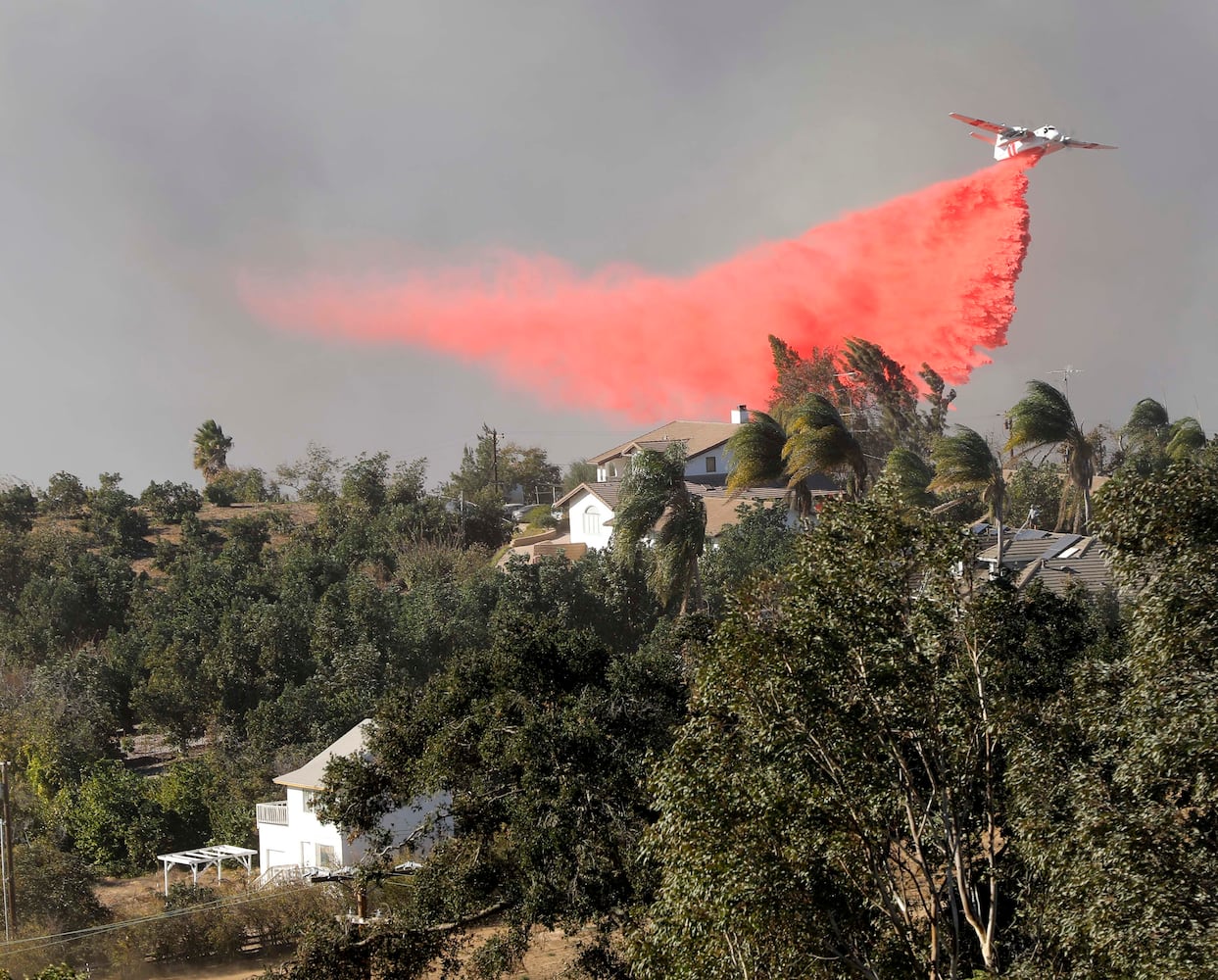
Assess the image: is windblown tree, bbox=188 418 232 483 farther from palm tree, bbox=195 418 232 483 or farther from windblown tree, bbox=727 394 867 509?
windblown tree, bbox=727 394 867 509

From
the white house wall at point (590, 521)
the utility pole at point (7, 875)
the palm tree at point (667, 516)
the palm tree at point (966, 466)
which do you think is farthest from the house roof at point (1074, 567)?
the utility pole at point (7, 875)

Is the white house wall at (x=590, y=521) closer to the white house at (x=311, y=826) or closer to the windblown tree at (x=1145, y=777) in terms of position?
the white house at (x=311, y=826)

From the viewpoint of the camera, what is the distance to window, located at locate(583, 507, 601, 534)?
65625 mm

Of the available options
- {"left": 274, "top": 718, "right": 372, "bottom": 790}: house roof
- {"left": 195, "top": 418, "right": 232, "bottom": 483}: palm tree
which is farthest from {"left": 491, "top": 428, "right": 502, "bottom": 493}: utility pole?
{"left": 274, "top": 718, "right": 372, "bottom": 790}: house roof

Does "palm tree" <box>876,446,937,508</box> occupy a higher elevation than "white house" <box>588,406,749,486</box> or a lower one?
lower

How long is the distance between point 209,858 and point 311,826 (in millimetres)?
3223

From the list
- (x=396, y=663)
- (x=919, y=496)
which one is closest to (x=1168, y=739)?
(x=919, y=496)

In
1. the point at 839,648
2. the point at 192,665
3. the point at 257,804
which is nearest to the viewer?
the point at 839,648

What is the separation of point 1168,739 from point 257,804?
28882 millimetres

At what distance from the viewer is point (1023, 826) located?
11438mm

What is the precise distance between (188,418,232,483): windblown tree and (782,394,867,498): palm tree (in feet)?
184

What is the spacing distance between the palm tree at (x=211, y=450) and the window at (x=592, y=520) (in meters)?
30.3

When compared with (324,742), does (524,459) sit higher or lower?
higher

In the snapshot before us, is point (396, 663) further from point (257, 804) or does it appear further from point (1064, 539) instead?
point (1064, 539)
